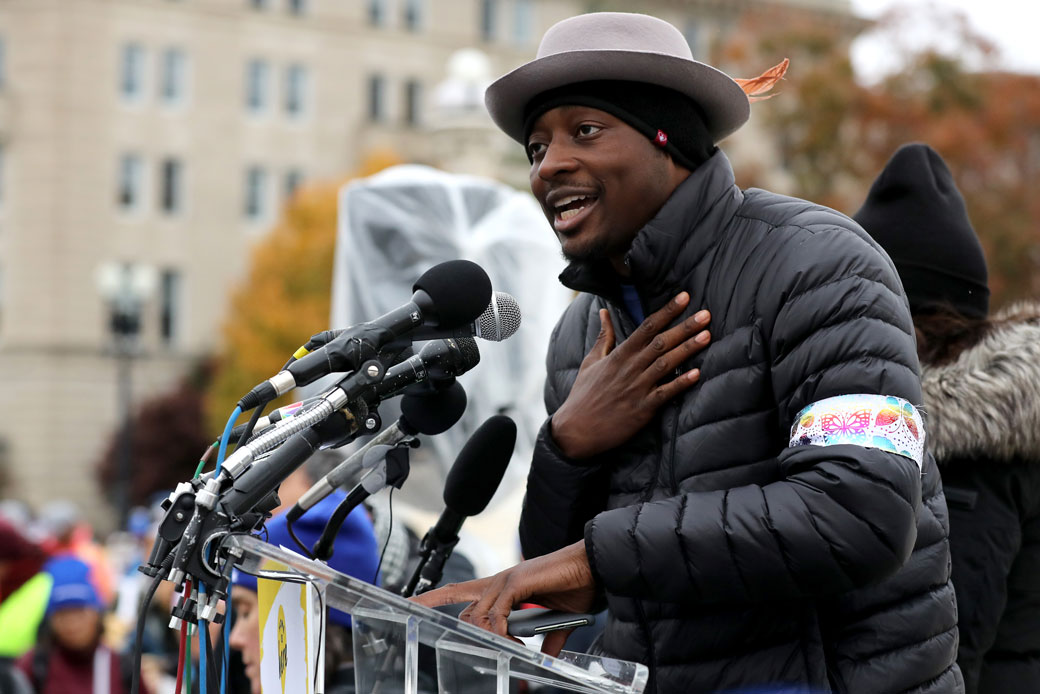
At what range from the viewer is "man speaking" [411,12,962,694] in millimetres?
2500

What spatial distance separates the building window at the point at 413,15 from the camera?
53.9 m

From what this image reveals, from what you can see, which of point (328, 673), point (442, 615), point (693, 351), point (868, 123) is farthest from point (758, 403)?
point (868, 123)

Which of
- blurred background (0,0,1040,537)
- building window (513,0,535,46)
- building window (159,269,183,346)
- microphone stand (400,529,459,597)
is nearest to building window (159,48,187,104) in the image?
blurred background (0,0,1040,537)

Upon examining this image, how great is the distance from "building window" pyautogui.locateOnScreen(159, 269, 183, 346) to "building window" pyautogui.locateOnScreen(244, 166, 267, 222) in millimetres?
3343

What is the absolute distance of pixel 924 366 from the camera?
3.76 m

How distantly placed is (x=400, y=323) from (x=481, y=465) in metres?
0.69

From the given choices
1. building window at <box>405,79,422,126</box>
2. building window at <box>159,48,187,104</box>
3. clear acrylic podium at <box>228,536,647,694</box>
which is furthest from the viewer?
building window at <box>405,79,422,126</box>

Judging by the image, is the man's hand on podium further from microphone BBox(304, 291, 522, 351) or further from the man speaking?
microphone BBox(304, 291, 522, 351)

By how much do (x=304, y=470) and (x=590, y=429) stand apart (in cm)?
274

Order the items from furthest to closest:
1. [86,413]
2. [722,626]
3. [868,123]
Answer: [86,413]
[868,123]
[722,626]

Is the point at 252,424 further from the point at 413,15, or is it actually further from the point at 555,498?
the point at 413,15

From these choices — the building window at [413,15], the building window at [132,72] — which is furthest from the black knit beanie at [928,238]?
the building window at [413,15]

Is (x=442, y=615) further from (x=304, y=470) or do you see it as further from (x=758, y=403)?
(x=304, y=470)

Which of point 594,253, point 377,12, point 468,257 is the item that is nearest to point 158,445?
point 377,12
